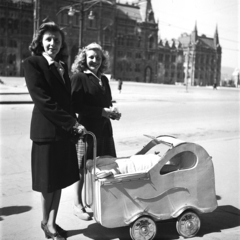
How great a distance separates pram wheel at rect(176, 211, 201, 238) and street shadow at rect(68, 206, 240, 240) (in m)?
0.07

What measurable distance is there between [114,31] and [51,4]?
14.0 m

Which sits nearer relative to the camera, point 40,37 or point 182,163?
point 40,37

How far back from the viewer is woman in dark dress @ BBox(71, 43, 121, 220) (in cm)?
345

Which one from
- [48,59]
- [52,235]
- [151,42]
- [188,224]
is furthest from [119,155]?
[151,42]

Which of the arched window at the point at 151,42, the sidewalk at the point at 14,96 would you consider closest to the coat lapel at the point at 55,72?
the sidewalk at the point at 14,96

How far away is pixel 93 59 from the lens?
3.49m

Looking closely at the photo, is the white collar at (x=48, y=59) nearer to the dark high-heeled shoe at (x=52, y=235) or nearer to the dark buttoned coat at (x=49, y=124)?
the dark buttoned coat at (x=49, y=124)

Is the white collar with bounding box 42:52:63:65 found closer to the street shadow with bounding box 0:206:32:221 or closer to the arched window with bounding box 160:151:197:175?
the arched window with bounding box 160:151:197:175

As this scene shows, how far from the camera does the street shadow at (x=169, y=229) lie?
314 cm

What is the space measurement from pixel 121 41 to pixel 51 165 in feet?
224

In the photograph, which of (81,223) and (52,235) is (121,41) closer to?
(81,223)

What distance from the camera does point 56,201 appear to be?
310 centimetres

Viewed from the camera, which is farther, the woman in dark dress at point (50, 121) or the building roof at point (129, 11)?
the building roof at point (129, 11)

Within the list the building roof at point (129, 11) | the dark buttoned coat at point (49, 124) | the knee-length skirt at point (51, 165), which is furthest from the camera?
the building roof at point (129, 11)
